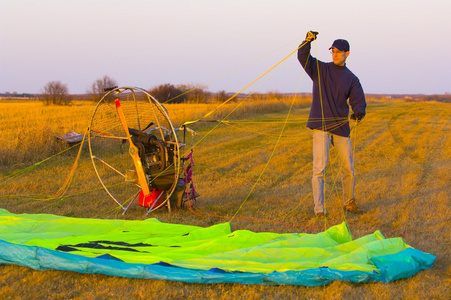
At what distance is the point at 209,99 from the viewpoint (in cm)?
3152

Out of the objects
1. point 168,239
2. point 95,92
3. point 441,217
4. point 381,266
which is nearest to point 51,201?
point 168,239

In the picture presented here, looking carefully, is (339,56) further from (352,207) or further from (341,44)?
(352,207)

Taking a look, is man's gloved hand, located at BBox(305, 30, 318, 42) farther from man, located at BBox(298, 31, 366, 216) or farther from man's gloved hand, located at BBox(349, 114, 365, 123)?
man's gloved hand, located at BBox(349, 114, 365, 123)

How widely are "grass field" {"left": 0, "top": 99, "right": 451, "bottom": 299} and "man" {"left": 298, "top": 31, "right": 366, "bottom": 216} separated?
0.67 m

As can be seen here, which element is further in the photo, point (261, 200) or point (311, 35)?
point (261, 200)

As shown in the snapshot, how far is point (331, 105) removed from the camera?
5.41 metres

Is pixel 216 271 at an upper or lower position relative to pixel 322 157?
lower

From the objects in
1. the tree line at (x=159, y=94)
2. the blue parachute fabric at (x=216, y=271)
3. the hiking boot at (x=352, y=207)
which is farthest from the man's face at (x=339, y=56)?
the tree line at (x=159, y=94)

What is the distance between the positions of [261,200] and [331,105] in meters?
1.74

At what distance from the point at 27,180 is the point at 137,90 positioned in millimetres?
3262

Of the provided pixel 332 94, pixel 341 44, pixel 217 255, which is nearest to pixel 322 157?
pixel 332 94

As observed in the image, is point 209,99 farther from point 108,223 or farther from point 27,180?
point 108,223

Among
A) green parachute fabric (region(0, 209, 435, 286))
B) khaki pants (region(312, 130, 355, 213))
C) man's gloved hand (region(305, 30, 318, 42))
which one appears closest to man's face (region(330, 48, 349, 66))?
man's gloved hand (region(305, 30, 318, 42))

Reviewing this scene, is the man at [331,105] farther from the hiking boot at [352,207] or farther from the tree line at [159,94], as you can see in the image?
the tree line at [159,94]
